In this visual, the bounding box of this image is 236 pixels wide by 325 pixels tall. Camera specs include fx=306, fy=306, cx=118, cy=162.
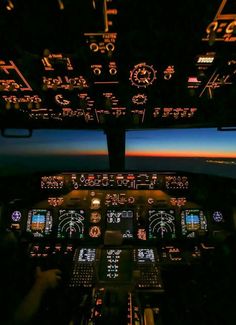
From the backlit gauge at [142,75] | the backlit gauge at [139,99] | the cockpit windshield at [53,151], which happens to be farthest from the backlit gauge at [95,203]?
the backlit gauge at [142,75]

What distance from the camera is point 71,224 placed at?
3.18 metres

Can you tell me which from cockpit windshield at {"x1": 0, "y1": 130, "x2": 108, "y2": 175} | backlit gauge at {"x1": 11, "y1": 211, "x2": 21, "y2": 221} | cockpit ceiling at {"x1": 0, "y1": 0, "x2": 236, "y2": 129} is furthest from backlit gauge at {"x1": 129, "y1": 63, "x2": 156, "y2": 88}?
backlit gauge at {"x1": 11, "y1": 211, "x2": 21, "y2": 221}

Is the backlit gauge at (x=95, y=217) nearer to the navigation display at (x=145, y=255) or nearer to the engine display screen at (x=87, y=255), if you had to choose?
the engine display screen at (x=87, y=255)

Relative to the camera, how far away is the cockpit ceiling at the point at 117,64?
1444 millimetres

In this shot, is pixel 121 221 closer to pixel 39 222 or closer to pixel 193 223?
pixel 193 223

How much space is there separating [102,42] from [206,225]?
2.21 metres

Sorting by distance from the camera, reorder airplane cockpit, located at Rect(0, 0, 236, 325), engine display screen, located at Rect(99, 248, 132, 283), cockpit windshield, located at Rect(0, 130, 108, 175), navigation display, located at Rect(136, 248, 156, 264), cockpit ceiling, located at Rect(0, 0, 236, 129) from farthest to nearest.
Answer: cockpit windshield, located at Rect(0, 130, 108, 175)
navigation display, located at Rect(136, 248, 156, 264)
engine display screen, located at Rect(99, 248, 132, 283)
airplane cockpit, located at Rect(0, 0, 236, 325)
cockpit ceiling, located at Rect(0, 0, 236, 129)

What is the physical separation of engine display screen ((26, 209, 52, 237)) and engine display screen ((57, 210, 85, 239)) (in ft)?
0.38

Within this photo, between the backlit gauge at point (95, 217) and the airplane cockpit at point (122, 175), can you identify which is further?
the backlit gauge at point (95, 217)

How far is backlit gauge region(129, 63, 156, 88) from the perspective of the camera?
2.01 meters

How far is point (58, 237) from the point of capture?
3109 millimetres

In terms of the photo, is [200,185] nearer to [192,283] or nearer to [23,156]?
[192,283]

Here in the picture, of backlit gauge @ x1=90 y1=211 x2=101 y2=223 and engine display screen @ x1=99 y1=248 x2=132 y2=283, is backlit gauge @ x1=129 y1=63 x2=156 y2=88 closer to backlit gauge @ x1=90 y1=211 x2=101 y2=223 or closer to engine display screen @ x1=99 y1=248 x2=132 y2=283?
engine display screen @ x1=99 y1=248 x2=132 y2=283

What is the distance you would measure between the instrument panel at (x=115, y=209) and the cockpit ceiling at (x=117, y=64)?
590 millimetres
